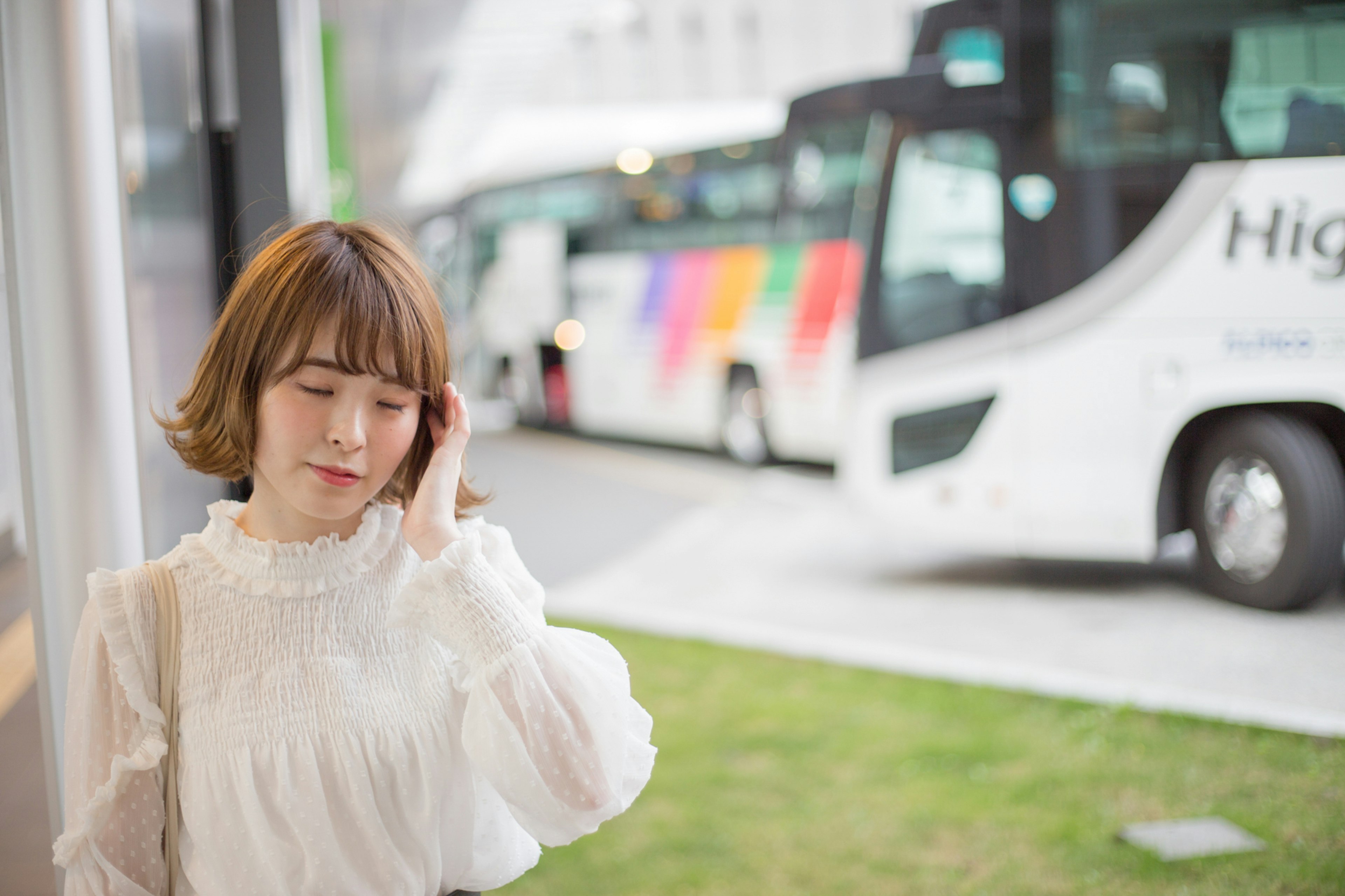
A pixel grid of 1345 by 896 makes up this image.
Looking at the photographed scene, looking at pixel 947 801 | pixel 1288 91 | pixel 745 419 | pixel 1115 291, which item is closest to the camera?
pixel 1288 91

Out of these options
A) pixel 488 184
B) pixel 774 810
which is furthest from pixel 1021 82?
pixel 488 184

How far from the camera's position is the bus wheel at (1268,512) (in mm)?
2379

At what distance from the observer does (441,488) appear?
0.85 m

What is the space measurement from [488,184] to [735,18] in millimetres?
2571

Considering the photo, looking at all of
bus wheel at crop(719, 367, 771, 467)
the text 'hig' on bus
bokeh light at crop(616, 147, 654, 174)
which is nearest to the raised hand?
the text 'hig' on bus

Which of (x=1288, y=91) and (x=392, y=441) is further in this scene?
(x=1288, y=91)

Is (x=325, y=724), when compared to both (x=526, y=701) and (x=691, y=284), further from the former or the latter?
(x=691, y=284)

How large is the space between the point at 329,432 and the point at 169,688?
25cm

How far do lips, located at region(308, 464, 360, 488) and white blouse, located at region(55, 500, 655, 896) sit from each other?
0.08 meters

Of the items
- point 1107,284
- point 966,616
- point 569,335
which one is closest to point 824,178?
point 1107,284

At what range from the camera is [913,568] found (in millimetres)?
4031

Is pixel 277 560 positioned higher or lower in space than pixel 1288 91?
lower

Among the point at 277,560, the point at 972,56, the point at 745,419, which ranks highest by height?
the point at 972,56

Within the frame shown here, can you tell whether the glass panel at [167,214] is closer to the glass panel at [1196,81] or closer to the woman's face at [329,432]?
the woman's face at [329,432]
